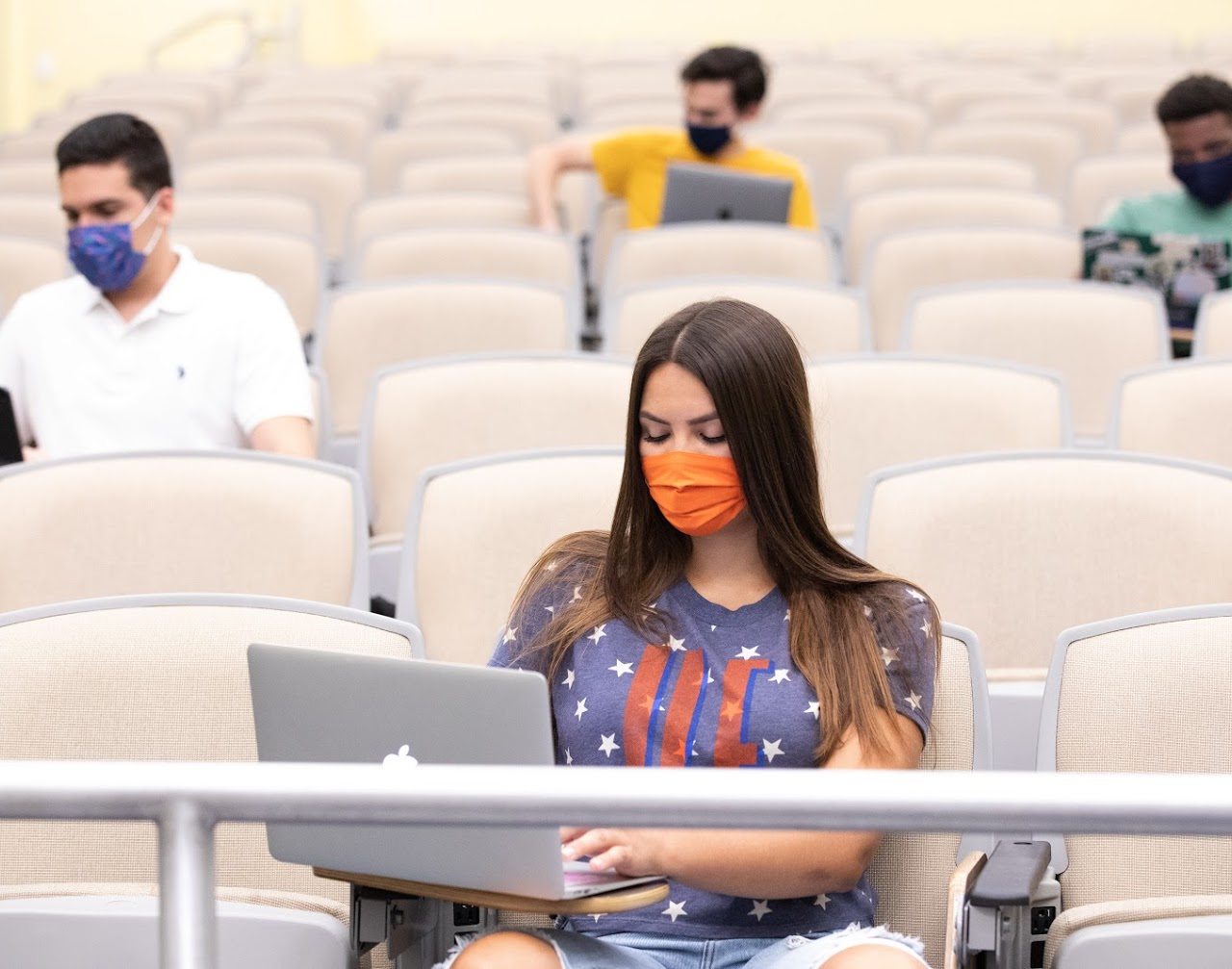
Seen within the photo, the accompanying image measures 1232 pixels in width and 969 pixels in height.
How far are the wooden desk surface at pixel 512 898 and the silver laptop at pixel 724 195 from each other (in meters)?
3.13

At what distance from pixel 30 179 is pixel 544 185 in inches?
78.1

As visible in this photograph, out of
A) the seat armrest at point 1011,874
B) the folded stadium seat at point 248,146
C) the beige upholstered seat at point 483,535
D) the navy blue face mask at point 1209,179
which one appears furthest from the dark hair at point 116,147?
the folded stadium seat at point 248,146

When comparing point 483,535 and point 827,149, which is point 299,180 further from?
point 483,535

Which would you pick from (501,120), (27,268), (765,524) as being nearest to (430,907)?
(765,524)

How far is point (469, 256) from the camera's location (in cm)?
435

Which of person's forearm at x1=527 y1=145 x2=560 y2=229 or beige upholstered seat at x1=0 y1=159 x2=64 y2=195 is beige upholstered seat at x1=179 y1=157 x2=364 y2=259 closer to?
beige upholstered seat at x1=0 y1=159 x2=64 y2=195

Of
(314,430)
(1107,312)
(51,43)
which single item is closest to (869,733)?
(314,430)

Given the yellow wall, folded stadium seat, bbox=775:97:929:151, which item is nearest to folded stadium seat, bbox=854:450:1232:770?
folded stadium seat, bbox=775:97:929:151

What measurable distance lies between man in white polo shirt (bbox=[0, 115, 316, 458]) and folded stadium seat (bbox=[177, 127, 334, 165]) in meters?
3.12

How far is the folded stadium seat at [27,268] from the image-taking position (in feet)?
14.3

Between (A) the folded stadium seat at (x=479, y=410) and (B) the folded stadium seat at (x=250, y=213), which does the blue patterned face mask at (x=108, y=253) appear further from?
(B) the folded stadium seat at (x=250, y=213)

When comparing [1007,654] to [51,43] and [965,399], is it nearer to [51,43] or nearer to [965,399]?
[965,399]

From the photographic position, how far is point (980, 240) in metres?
4.41

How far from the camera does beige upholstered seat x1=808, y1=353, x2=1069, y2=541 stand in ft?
9.86
